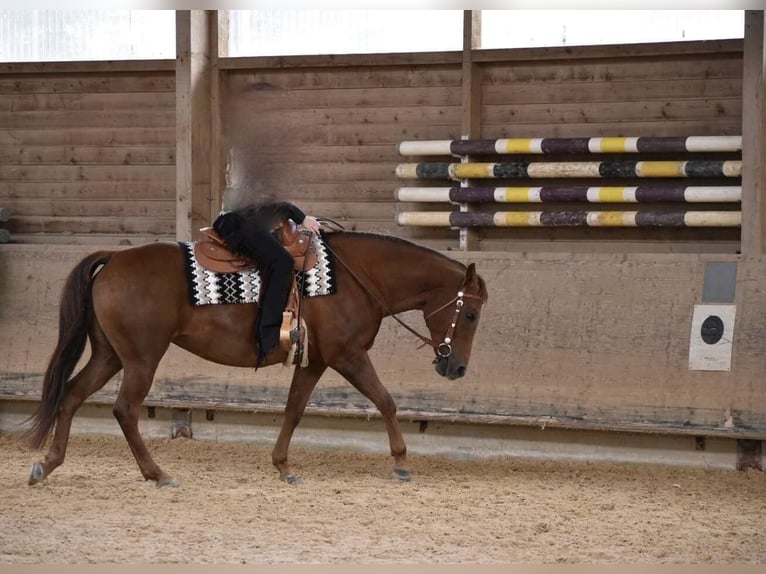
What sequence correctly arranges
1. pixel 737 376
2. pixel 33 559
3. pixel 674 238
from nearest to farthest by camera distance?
pixel 33 559, pixel 737 376, pixel 674 238

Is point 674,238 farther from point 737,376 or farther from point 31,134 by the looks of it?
point 31,134

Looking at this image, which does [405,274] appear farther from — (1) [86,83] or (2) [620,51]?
(1) [86,83]

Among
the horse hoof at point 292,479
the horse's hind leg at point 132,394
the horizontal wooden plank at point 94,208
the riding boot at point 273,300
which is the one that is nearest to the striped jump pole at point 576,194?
the horizontal wooden plank at point 94,208

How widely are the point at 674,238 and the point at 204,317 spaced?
380 cm

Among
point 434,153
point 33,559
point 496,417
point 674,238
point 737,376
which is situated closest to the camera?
point 33,559

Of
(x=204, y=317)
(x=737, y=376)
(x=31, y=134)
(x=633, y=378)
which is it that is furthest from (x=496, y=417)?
(x=31, y=134)

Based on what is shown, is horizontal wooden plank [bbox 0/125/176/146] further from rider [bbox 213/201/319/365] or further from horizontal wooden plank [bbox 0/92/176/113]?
rider [bbox 213/201/319/365]

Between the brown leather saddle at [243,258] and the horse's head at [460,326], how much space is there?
2.87 feet

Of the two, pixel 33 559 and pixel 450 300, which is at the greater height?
pixel 450 300

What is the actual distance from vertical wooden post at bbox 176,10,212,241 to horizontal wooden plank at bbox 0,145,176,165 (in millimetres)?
1103

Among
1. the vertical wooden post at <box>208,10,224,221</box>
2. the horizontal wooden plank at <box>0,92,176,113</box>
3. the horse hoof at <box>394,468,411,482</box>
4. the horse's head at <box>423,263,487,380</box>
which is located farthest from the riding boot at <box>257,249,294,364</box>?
the horizontal wooden plank at <box>0,92,176,113</box>

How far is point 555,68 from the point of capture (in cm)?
846

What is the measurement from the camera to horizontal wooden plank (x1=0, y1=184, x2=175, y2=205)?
973 cm

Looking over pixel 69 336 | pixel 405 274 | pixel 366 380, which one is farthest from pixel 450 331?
pixel 69 336
